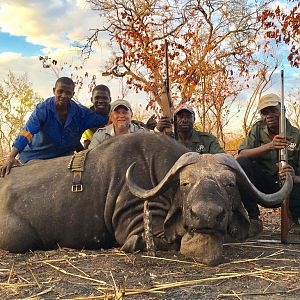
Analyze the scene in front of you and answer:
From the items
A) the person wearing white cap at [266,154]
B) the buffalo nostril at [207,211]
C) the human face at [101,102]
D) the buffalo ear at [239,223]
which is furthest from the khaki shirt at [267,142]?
the buffalo nostril at [207,211]

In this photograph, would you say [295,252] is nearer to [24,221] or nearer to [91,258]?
[91,258]

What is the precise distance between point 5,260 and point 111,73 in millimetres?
13787

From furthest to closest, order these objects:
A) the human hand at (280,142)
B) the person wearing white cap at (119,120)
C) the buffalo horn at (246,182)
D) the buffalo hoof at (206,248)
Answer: the person wearing white cap at (119,120)
the human hand at (280,142)
the buffalo horn at (246,182)
the buffalo hoof at (206,248)

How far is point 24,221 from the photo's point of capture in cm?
489

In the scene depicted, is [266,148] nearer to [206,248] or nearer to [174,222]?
[174,222]

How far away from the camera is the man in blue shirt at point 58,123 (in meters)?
6.41

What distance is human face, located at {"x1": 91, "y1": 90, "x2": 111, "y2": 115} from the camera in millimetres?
7508

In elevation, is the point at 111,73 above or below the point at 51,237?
above

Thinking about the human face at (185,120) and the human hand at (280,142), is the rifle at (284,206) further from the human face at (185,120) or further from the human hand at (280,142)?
the human face at (185,120)

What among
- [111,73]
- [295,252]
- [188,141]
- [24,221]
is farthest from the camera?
[111,73]

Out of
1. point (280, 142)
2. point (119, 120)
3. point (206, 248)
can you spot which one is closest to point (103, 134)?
point (119, 120)

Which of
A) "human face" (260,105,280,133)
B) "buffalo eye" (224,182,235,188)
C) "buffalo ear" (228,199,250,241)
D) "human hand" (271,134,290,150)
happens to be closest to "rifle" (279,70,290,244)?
"human hand" (271,134,290,150)

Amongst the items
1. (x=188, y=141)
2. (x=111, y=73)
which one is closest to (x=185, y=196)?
(x=188, y=141)

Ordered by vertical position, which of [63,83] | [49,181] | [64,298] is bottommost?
[64,298]
